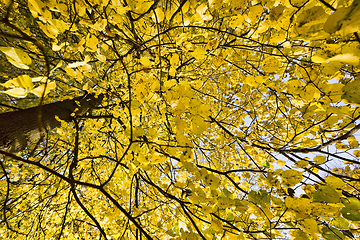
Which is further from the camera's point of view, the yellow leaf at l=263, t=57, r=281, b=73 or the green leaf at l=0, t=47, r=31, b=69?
the yellow leaf at l=263, t=57, r=281, b=73

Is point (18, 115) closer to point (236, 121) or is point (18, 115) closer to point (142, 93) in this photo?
point (142, 93)

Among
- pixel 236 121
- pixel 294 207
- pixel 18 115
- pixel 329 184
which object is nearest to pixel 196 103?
pixel 294 207

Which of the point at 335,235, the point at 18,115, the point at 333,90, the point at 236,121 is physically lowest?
the point at 335,235

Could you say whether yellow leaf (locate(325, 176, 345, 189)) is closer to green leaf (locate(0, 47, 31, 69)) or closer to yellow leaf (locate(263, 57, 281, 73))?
yellow leaf (locate(263, 57, 281, 73))

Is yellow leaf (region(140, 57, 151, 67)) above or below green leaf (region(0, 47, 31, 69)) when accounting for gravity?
above

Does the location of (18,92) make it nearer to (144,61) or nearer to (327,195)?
(144,61)

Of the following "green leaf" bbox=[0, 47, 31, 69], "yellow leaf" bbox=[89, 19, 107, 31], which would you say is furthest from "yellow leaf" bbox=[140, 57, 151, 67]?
"green leaf" bbox=[0, 47, 31, 69]

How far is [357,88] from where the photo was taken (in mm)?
720

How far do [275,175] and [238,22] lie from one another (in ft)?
3.25

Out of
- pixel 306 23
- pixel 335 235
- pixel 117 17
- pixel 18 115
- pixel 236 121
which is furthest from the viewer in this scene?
pixel 236 121

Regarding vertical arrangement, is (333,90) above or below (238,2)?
below

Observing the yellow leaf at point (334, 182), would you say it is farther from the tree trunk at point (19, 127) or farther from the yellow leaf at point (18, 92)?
the tree trunk at point (19, 127)

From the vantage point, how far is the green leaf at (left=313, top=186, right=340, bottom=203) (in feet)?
2.49

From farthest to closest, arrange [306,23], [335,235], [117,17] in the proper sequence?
[117,17] → [335,235] → [306,23]
